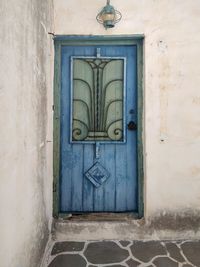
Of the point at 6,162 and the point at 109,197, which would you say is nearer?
the point at 6,162

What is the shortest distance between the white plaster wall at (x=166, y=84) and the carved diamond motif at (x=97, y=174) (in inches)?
22.9

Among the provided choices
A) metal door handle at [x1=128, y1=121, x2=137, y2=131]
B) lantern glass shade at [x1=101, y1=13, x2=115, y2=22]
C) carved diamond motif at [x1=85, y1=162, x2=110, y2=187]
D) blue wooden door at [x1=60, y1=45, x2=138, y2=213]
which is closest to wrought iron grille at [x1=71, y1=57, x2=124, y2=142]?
blue wooden door at [x1=60, y1=45, x2=138, y2=213]

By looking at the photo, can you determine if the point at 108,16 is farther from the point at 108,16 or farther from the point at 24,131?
the point at 24,131

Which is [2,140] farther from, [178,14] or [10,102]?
[178,14]

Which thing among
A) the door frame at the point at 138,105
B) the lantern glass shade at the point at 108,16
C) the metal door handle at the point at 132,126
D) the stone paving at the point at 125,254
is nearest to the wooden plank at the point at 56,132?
the door frame at the point at 138,105

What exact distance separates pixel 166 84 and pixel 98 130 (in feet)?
3.59

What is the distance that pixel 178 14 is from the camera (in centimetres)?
364

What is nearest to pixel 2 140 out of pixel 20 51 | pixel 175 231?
pixel 20 51

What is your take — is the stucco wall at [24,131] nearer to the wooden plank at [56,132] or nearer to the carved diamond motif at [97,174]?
the wooden plank at [56,132]

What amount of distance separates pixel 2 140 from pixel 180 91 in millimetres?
2578

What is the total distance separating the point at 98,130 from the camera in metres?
3.91

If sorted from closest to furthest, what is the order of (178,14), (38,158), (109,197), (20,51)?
(20,51), (38,158), (178,14), (109,197)

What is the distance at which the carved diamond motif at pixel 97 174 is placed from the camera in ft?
12.7

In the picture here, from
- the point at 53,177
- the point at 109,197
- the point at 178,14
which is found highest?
the point at 178,14
